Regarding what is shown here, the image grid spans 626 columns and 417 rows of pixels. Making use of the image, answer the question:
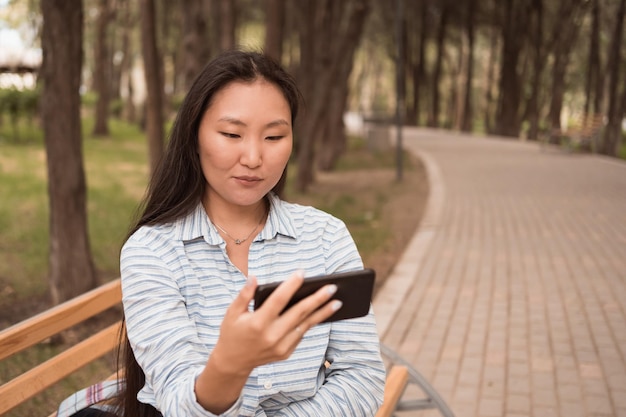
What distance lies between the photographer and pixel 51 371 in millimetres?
2609

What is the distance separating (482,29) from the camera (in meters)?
36.0

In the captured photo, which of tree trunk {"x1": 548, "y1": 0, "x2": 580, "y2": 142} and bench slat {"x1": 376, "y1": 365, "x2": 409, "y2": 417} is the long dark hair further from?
tree trunk {"x1": 548, "y1": 0, "x2": 580, "y2": 142}

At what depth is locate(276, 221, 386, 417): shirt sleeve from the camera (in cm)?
201

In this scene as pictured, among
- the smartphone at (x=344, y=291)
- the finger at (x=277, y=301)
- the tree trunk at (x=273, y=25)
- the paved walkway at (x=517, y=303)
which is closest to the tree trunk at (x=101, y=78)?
the tree trunk at (x=273, y=25)

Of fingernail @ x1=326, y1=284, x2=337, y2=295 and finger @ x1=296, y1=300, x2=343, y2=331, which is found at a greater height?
fingernail @ x1=326, y1=284, x2=337, y2=295

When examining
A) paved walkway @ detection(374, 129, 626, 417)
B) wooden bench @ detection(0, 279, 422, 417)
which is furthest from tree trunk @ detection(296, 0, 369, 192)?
wooden bench @ detection(0, 279, 422, 417)

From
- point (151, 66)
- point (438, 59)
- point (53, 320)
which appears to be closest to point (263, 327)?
point (53, 320)

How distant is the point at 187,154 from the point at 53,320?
93 centimetres

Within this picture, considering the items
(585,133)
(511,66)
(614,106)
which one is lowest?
(585,133)

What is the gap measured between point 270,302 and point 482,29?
120ft

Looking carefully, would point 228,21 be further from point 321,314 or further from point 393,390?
point 321,314

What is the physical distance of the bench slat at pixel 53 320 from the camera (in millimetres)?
2395

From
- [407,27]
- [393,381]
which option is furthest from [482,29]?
[393,381]

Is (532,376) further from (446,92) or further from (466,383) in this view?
(446,92)
